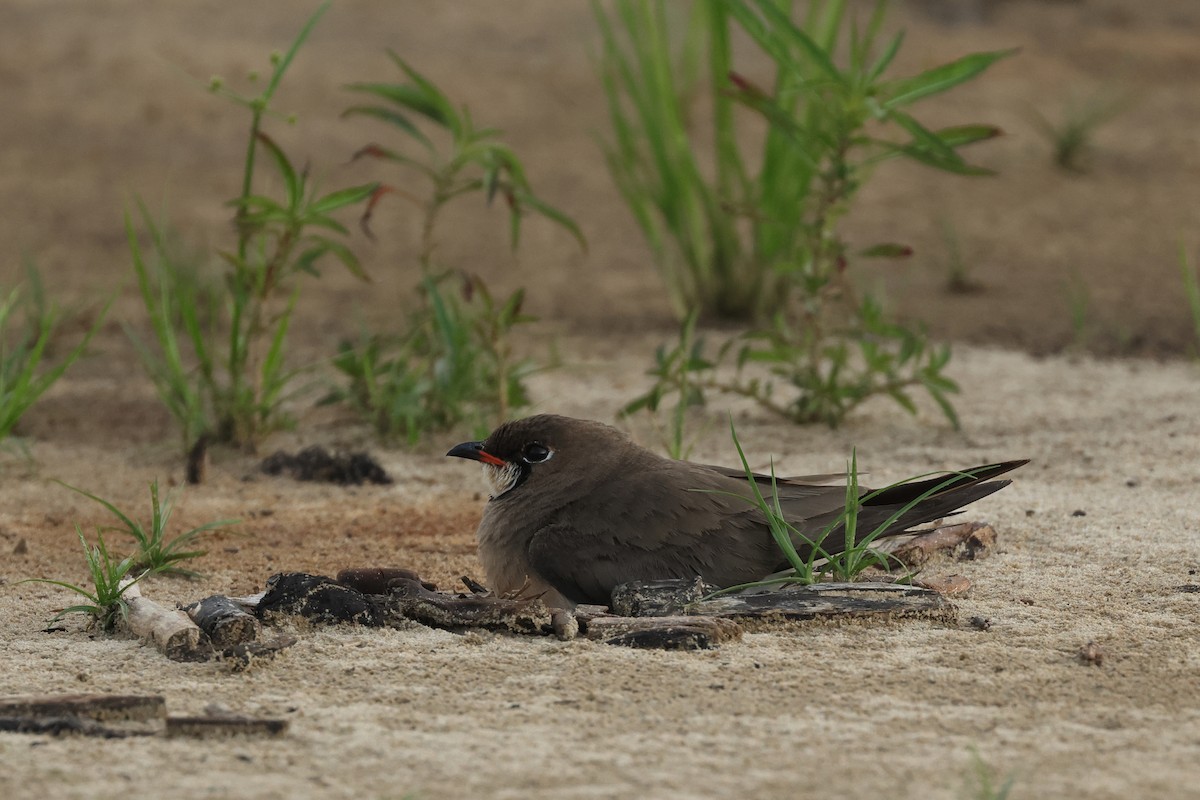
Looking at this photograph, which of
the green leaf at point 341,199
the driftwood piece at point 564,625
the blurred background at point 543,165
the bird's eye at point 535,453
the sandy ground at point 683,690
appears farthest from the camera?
the blurred background at point 543,165

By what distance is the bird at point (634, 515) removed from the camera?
3.30m

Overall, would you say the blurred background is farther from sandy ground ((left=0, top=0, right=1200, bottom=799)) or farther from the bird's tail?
the bird's tail

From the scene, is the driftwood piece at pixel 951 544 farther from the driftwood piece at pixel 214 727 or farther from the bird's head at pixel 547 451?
the driftwood piece at pixel 214 727

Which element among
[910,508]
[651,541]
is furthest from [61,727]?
[910,508]

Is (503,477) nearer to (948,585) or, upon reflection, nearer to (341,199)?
(948,585)

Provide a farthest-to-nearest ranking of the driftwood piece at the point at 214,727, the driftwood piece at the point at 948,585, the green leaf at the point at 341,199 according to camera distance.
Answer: the green leaf at the point at 341,199 → the driftwood piece at the point at 948,585 → the driftwood piece at the point at 214,727

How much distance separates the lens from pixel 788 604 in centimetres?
320

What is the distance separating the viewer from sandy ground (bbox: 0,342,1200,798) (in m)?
2.40

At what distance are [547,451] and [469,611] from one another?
0.57 m

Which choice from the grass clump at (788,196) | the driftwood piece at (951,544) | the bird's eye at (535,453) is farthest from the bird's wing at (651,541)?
the grass clump at (788,196)

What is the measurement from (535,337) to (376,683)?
4.05 metres

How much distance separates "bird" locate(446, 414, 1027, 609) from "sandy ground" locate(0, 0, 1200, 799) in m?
0.24

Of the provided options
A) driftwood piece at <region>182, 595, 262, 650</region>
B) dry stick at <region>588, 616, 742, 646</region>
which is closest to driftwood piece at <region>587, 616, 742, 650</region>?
dry stick at <region>588, 616, 742, 646</region>

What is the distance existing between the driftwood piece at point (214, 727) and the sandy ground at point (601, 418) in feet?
0.11
